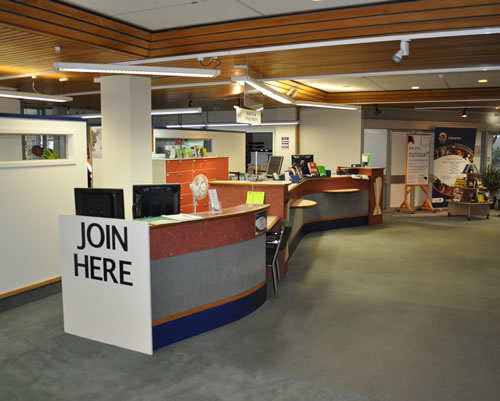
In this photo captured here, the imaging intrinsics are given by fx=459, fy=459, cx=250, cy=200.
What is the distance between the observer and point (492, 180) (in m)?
13.3

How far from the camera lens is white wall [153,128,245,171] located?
12125mm

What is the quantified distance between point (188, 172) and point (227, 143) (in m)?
3.34

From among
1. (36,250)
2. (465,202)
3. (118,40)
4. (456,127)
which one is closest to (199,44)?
(118,40)

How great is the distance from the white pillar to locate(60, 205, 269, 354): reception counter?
102 inches

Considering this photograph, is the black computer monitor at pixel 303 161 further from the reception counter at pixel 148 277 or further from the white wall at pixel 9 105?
the white wall at pixel 9 105

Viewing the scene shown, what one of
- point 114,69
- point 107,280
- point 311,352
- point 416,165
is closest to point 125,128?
point 114,69

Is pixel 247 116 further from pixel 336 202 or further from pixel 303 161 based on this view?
pixel 336 202

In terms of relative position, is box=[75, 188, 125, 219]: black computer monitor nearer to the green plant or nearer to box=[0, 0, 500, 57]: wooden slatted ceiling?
box=[0, 0, 500, 57]: wooden slatted ceiling

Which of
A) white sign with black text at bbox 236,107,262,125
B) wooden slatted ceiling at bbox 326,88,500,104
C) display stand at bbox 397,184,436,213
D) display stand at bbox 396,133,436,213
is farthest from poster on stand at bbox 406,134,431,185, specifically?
white sign with black text at bbox 236,107,262,125

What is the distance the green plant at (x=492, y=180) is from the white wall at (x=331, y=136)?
4163 mm

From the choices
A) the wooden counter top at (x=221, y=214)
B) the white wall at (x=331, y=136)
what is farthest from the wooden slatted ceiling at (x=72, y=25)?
the white wall at (x=331, y=136)

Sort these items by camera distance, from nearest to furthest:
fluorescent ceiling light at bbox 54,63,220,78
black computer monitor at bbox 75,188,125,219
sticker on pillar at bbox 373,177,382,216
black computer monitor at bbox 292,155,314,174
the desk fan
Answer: black computer monitor at bbox 75,188,125,219, fluorescent ceiling light at bbox 54,63,220,78, the desk fan, black computer monitor at bbox 292,155,314,174, sticker on pillar at bbox 373,177,382,216

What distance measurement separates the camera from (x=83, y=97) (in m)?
11.2

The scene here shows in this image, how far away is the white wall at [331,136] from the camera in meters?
12.4
